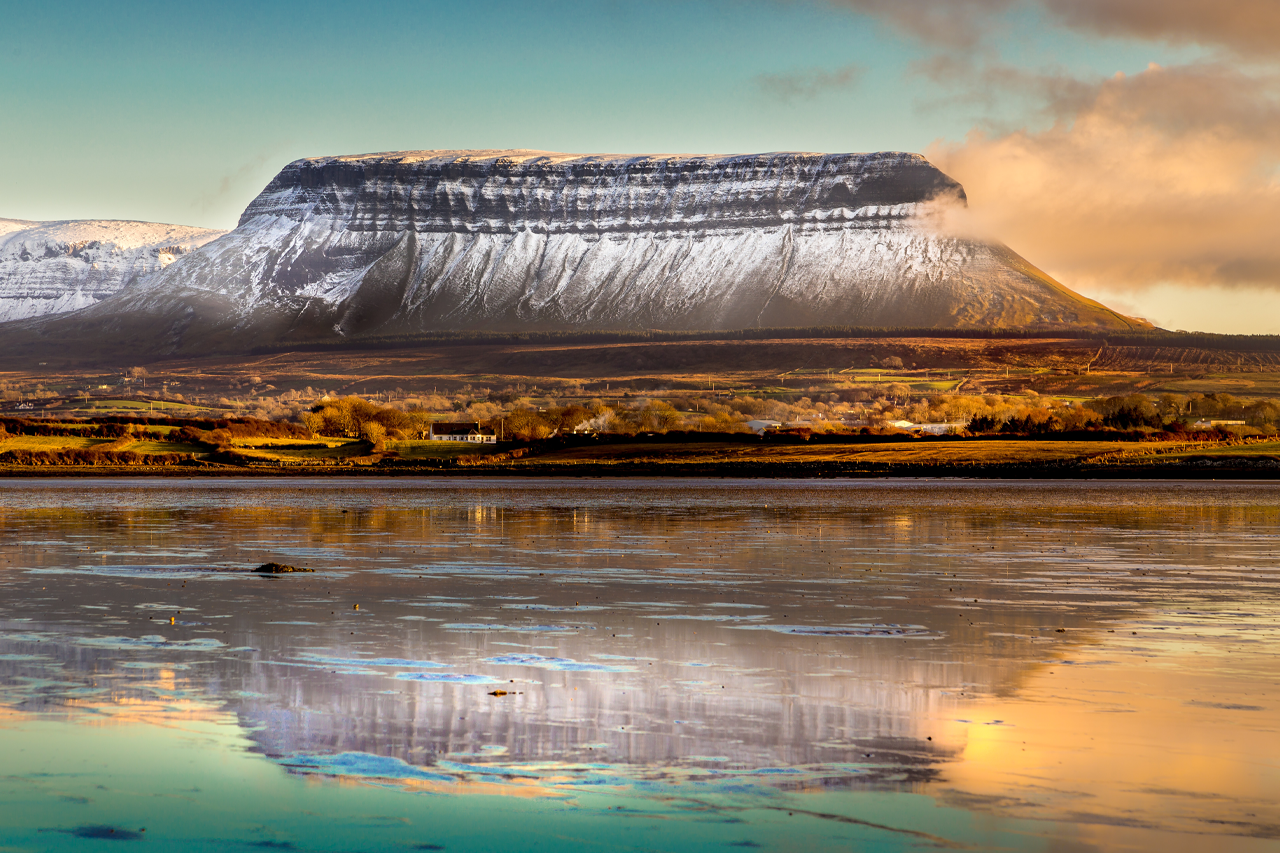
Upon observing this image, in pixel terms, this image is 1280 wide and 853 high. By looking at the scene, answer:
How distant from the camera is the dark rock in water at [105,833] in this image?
30.9ft

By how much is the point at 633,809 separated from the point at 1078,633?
9.54 m

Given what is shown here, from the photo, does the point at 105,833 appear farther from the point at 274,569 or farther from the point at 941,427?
the point at 941,427

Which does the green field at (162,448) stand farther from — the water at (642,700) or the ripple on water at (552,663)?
the ripple on water at (552,663)

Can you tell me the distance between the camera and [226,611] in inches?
776

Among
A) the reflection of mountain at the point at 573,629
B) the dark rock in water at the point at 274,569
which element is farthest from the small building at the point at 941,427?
the dark rock in water at the point at 274,569

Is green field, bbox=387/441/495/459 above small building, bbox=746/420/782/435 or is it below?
below

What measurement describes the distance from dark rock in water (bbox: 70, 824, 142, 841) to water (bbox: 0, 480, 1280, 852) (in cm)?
3

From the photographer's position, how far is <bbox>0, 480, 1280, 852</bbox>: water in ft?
31.7

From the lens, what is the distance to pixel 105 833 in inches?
375

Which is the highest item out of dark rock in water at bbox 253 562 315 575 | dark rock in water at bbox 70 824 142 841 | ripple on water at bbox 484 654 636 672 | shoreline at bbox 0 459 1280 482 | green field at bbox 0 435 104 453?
ripple on water at bbox 484 654 636 672

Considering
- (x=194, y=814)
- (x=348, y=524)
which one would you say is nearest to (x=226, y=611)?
(x=194, y=814)

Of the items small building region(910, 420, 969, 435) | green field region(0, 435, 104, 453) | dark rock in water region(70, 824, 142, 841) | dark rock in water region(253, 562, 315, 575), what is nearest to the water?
dark rock in water region(70, 824, 142, 841)

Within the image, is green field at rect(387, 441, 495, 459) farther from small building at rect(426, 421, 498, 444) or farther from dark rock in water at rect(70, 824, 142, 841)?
dark rock in water at rect(70, 824, 142, 841)

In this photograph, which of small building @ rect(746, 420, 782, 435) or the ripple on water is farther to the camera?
small building @ rect(746, 420, 782, 435)
